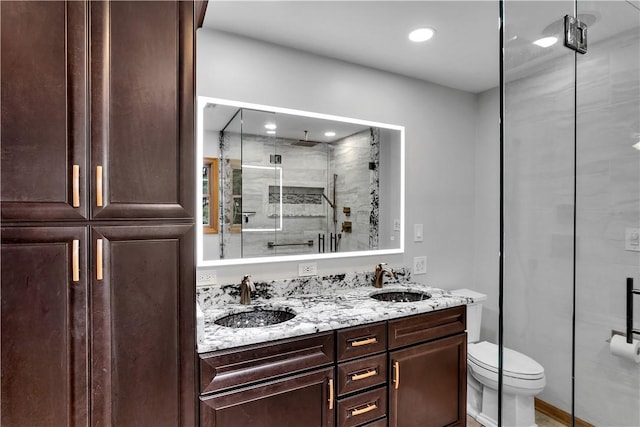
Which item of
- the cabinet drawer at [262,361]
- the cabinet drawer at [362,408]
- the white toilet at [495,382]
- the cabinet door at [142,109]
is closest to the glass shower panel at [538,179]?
the white toilet at [495,382]

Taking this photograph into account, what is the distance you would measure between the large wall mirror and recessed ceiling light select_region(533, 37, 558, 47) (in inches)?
44.6

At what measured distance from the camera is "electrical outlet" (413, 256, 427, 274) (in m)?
2.57

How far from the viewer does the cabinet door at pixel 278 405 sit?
134 centimetres

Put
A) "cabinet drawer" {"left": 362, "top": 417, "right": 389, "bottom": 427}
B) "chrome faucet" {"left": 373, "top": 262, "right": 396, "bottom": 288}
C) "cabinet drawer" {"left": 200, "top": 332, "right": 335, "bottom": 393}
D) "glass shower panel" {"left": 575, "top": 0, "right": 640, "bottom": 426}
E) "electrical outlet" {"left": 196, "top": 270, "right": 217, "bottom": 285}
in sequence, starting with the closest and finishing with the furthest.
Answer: "cabinet drawer" {"left": 200, "top": 332, "right": 335, "bottom": 393}
"glass shower panel" {"left": 575, "top": 0, "right": 640, "bottom": 426}
"cabinet drawer" {"left": 362, "top": 417, "right": 389, "bottom": 427}
"electrical outlet" {"left": 196, "top": 270, "right": 217, "bottom": 285}
"chrome faucet" {"left": 373, "top": 262, "right": 396, "bottom": 288}

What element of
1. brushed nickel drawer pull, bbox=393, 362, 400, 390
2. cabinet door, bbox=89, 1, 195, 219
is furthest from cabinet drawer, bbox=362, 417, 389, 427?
cabinet door, bbox=89, 1, 195, 219

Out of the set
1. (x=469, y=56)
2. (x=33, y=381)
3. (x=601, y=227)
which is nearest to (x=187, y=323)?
(x=33, y=381)

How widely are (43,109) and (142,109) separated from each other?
28cm

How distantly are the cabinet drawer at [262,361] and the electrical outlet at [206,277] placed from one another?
1.86ft

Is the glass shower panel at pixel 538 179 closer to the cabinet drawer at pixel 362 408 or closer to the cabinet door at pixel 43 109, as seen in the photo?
the cabinet drawer at pixel 362 408

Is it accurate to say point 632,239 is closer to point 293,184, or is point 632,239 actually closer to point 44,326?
point 293,184

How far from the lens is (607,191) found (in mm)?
1624

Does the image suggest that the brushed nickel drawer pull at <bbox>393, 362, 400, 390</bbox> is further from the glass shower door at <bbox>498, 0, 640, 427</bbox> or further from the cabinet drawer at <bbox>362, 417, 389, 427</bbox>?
the glass shower door at <bbox>498, 0, 640, 427</bbox>

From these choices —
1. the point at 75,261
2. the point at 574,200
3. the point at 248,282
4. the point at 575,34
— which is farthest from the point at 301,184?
the point at 575,34

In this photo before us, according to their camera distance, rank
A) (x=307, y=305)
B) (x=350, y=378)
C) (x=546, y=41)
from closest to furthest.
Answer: (x=546, y=41) < (x=350, y=378) < (x=307, y=305)
